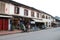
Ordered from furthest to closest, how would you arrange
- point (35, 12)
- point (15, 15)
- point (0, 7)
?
point (35, 12)
point (15, 15)
point (0, 7)

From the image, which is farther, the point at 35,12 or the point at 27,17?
the point at 35,12

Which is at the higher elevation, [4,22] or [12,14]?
[12,14]

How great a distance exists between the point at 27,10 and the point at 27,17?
2.37m

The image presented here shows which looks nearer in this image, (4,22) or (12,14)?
(4,22)

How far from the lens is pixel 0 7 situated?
31625 millimetres

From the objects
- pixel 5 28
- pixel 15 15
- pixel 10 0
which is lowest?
pixel 5 28

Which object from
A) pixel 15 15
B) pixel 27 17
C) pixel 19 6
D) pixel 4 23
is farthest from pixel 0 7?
pixel 27 17

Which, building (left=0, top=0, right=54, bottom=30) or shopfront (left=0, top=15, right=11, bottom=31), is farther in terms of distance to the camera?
building (left=0, top=0, right=54, bottom=30)

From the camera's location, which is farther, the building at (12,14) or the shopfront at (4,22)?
the building at (12,14)

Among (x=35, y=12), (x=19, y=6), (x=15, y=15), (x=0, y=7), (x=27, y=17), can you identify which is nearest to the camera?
(x=0, y=7)

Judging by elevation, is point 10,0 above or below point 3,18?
above

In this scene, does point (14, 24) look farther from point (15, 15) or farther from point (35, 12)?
point (35, 12)

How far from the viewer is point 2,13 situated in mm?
31922

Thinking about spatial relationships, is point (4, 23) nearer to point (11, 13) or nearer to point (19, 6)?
point (11, 13)
